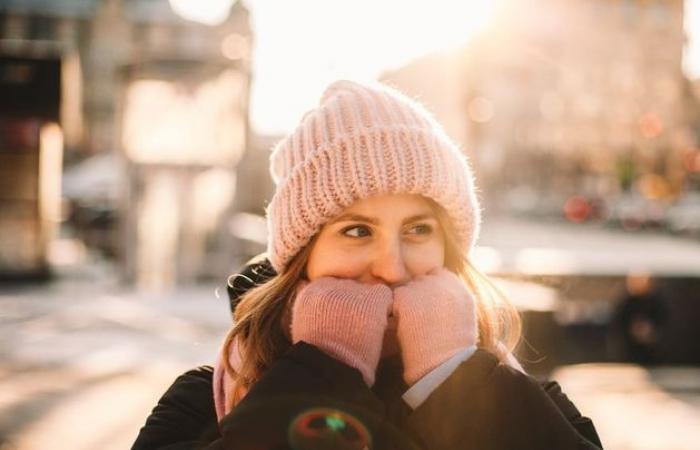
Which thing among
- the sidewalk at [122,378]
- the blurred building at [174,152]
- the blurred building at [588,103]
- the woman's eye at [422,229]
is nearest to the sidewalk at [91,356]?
the sidewalk at [122,378]

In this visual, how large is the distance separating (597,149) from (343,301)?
7490 centimetres

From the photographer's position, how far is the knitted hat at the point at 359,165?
1920 millimetres

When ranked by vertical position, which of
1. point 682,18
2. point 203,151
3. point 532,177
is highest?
point 682,18

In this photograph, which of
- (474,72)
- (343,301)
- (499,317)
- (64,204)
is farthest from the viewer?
(64,204)

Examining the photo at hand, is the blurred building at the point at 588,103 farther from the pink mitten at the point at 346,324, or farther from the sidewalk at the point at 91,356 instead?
the pink mitten at the point at 346,324

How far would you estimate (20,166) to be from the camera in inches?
515

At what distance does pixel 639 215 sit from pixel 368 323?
41.9m

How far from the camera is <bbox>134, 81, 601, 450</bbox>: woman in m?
1.64

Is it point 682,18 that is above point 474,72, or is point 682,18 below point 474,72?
above

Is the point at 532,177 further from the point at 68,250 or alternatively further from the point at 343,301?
the point at 343,301

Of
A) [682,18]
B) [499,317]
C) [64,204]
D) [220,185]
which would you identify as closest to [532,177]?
[682,18]

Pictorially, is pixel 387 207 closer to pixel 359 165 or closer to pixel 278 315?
pixel 359 165

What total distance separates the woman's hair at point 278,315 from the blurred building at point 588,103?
215 feet

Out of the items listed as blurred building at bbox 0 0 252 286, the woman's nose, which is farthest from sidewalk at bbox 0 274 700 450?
the woman's nose
